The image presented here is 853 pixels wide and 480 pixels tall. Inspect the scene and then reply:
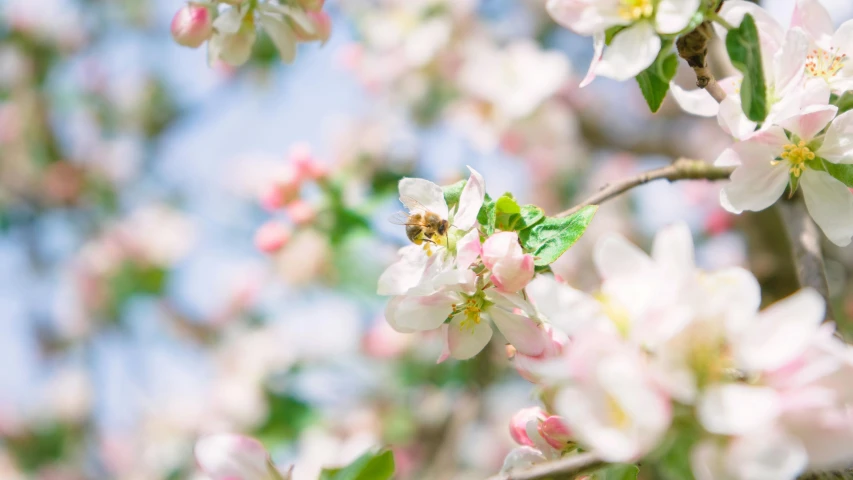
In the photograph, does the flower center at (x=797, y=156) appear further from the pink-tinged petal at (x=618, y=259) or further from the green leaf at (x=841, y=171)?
the pink-tinged petal at (x=618, y=259)

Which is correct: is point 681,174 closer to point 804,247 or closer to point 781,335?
point 804,247

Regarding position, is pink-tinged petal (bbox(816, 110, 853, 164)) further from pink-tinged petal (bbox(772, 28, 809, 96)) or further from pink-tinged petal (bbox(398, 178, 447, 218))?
pink-tinged petal (bbox(398, 178, 447, 218))

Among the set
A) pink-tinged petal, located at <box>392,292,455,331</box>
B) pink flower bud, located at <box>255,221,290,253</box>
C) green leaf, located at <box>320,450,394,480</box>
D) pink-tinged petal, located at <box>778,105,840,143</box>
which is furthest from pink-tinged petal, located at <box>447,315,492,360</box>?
pink flower bud, located at <box>255,221,290,253</box>

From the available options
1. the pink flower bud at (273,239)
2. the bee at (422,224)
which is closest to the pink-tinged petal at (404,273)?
the bee at (422,224)

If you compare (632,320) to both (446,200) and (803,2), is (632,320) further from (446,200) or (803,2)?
(803,2)

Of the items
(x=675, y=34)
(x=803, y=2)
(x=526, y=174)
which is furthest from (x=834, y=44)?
(x=526, y=174)

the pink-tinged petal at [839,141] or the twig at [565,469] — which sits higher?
the pink-tinged petal at [839,141]
